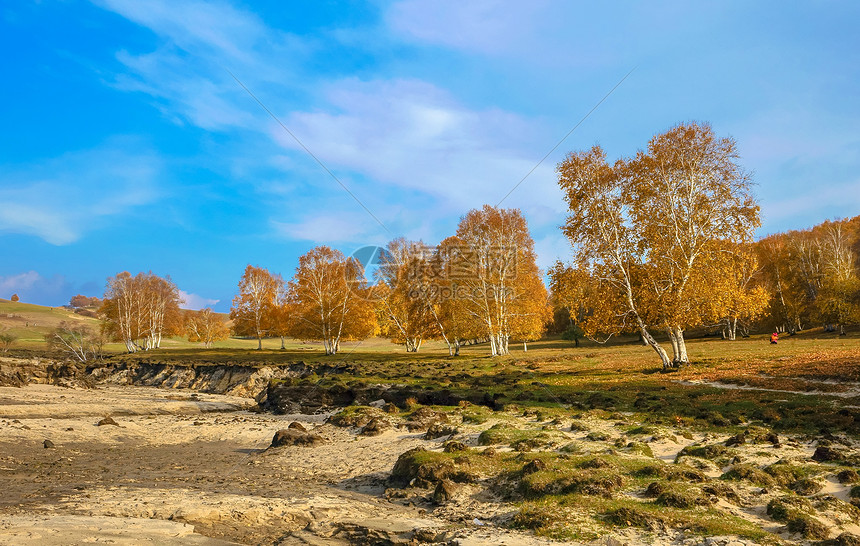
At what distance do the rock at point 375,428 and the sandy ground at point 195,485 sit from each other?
1.90ft

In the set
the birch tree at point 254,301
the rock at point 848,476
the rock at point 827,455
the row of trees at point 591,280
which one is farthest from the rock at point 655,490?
the birch tree at point 254,301

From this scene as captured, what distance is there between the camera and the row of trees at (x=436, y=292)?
2030 inches

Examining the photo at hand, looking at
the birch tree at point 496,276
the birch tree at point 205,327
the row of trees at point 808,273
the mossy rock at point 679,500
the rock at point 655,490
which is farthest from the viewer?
the birch tree at point 205,327

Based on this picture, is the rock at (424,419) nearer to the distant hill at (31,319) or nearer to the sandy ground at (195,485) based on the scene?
the sandy ground at (195,485)

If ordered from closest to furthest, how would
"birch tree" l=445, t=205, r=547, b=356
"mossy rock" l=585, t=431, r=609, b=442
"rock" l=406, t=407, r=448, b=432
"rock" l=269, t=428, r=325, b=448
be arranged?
"mossy rock" l=585, t=431, r=609, b=442 < "rock" l=269, t=428, r=325, b=448 < "rock" l=406, t=407, r=448, b=432 < "birch tree" l=445, t=205, r=547, b=356

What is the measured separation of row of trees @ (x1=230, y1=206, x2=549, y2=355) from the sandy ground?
94.6 feet

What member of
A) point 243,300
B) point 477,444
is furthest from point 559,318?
point 477,444

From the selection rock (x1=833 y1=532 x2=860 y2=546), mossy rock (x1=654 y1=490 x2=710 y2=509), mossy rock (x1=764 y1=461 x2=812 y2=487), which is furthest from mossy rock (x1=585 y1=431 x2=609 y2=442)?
rock (x1=833 y1=532 x2=860 y2=546)

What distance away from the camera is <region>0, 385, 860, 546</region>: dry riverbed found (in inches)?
345

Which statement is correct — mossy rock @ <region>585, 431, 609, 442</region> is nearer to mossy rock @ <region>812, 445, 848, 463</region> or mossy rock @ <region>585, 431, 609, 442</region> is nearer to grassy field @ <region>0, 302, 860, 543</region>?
grassy field @ <region>0, 302, 860, 543</region>

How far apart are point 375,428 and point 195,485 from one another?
7.37 m

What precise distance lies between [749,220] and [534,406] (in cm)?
2175

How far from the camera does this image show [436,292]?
57.7 meters

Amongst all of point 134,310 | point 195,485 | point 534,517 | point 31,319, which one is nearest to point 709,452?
point 534,517
